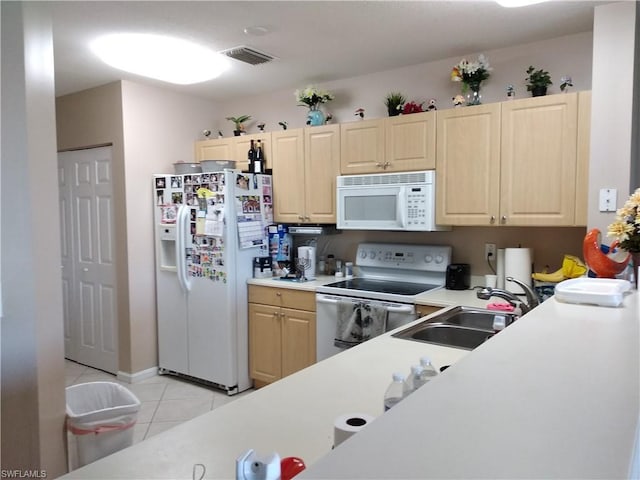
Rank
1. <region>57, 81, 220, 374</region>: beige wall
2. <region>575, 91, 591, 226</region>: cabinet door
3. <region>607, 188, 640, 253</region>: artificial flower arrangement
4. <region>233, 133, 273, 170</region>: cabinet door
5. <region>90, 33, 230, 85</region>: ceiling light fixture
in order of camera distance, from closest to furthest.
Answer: <region>607, 188, 640, 253</region>: artificial flower arrangement
<region>575, 91, 591, 226</region>: cabinet door
<region>90, 33, 230, 85</region>: ceiling light fixture
<region>57, 81, 220, 374</region>: beige wall
<region>233, 133, 273, 170</region>: cabinet door

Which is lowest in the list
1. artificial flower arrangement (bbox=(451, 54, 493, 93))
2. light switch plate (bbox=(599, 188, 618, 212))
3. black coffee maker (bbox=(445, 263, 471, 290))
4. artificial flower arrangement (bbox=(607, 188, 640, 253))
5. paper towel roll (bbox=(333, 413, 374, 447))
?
black coffee maker (bbox=(445, 263, 471, 290))

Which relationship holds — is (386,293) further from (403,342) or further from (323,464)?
(323,464)

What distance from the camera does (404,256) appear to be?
11.4 ft

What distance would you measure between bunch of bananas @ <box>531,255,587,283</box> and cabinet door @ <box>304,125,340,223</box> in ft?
5.10

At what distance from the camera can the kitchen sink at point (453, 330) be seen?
6.74 ft

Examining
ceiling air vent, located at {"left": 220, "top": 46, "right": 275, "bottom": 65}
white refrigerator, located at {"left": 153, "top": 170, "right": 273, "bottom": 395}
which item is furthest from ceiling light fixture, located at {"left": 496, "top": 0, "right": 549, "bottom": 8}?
Result: white refrigerator, located at {"left": 153, "top": 170, "right": 273, "bottom": 395}

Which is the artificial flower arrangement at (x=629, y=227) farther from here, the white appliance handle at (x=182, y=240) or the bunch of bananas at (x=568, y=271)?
Answer: the white appliance handle at (x=182, y=240)

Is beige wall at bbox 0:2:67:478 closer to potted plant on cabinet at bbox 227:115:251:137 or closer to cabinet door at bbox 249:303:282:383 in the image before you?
cabinet door at bbox 249:303:282:383

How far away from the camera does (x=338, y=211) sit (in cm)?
343

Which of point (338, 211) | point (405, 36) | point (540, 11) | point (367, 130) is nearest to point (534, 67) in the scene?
point (540, 11)

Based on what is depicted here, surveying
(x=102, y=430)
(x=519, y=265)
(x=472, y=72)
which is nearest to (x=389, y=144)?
(x=472, y=72)

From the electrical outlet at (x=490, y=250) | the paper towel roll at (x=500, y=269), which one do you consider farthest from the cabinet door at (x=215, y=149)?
the paper towel roll at (x=500, y=269)

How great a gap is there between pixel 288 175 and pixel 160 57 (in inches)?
49.9

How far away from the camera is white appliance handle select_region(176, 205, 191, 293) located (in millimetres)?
3604
